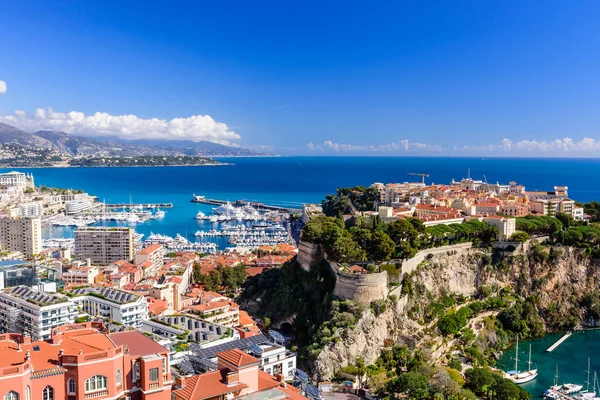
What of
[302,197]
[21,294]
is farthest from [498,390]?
[302,197]

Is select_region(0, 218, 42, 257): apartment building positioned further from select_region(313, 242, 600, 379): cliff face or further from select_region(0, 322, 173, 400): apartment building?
select_region(0, 322, 173, 400): apartment building

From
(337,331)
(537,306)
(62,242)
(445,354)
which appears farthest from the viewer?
(62,242)

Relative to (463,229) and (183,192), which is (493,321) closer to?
(463,229)

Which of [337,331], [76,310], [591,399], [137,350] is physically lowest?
[591,399]

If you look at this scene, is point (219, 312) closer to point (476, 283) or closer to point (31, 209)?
point (476, 283)

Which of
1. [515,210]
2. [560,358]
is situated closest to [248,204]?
[515,210]

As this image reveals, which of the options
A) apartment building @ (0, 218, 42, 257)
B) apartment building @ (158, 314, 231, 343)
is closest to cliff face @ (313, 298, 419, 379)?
apartment building @ (158, 314, 231, 343)

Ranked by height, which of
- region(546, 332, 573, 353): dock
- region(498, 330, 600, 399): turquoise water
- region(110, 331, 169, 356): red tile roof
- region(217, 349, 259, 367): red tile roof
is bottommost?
region(498, 330, 600, 399): turquoise water
